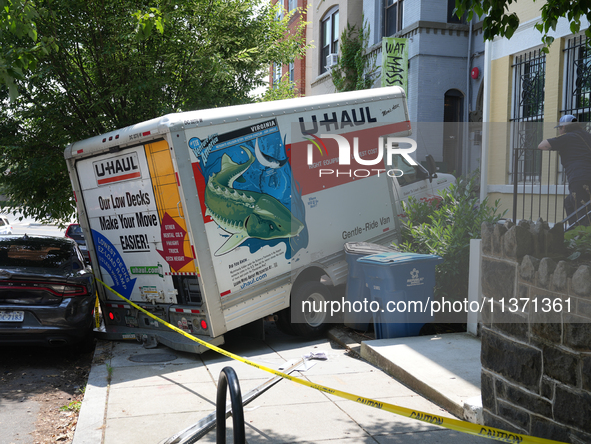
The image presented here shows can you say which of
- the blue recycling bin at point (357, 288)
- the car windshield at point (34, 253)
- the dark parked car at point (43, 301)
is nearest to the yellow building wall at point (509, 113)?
the blue recycling bin at point (357, 288)

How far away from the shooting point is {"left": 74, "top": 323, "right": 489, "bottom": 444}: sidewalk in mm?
4609

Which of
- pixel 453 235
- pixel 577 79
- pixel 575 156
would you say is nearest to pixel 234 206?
pixel 453 235

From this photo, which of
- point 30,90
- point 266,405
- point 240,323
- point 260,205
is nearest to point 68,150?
point 30,90

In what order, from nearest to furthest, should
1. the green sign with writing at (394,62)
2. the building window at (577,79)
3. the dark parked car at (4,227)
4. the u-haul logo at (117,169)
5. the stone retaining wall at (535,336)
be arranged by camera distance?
the stone retaining wall at (535,336) < the u-haul logo at (117,169) < the building window at (577,79) < the green sign with writing at (394,62) < the dark parked car at (4,227)

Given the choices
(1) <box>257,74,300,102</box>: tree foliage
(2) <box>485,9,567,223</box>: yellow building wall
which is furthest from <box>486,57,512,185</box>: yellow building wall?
(1) <box>257,74,300,102</box>: tree foliage

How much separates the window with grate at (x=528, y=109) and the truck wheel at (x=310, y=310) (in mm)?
4577

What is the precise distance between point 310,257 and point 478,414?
3.69 metres

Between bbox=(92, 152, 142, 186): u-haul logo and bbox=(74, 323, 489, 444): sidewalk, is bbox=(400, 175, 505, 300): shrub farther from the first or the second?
bbox=(92, 152, 142, 186): u-haul logo

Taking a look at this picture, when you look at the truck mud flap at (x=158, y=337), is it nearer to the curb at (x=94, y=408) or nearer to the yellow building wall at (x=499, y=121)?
the curb at (x=94, y=408)

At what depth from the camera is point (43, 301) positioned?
6.94 m

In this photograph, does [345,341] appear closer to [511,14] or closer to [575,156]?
[575,156]

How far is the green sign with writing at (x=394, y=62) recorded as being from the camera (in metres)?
16.0

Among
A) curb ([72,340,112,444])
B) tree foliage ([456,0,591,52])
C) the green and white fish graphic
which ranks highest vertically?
tree foliage ([456,0,591,52])

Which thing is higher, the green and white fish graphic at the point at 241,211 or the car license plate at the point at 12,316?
the green and white fish graphic at the point at 241,211
